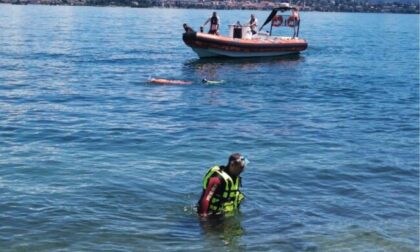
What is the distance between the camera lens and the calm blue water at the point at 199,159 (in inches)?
360

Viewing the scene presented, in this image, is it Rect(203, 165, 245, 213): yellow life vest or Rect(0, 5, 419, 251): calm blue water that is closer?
Rect(203, 165, 245, 213): yellow life vest

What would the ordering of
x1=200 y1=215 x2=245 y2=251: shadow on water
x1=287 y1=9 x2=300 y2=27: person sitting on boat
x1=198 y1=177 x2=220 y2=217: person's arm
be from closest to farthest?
x1=198 y1=177 x2=220 y2=217: person's arm
x1=200 y1=215 x2=245 y2=251: shadow on water
x1=287 y1=9 x2=300 y2=27: person sitting on boat

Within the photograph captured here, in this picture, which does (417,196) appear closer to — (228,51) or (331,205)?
(331,205)

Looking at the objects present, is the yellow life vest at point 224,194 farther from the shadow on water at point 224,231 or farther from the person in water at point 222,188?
the shadow on water at point 224,231

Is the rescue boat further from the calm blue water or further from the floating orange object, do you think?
the floating orange object

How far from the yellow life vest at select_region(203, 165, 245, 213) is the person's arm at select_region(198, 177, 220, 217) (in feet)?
0.17

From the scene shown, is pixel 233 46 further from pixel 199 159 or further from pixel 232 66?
pixel 199 159

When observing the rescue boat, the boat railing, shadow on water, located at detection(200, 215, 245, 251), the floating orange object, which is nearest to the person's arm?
shadow on water, located at detection(200, 215, 245, 251)

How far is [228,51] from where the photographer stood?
→ 32.4m

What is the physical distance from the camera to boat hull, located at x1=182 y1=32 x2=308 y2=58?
1246 inches

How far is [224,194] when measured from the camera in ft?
28.9

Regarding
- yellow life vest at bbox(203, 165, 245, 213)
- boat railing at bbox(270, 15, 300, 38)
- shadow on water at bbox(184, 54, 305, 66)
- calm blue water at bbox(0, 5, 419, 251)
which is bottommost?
calm blue water at bbox(0, 5, 419, 251)

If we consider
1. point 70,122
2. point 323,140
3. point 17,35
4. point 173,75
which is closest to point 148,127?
point 70,122

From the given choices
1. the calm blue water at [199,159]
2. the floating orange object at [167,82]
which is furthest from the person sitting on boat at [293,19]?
the floating orange object at [167,82]
